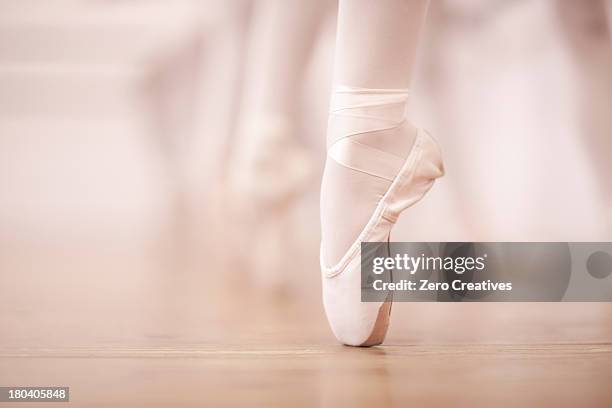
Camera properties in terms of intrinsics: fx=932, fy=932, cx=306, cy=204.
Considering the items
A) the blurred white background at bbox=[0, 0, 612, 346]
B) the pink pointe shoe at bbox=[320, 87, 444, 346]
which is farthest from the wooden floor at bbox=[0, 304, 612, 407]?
the blurred white background at bbox=[0, 0, 612, 346]

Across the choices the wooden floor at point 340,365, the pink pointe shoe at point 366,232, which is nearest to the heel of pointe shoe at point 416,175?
the pink pointe shoe at point 366,232

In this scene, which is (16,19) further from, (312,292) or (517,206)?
(517,206)

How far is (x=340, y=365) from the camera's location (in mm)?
608

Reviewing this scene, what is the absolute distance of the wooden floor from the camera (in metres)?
0.50

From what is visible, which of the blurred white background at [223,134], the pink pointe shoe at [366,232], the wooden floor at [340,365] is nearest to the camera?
the wooden floor at [340,365]

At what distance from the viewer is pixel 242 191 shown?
47.1 inches

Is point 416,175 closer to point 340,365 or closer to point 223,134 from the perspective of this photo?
point 340,365

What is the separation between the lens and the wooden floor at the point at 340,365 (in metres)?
0.50

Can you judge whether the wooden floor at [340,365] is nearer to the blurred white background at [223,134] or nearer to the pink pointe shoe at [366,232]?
the pink pointe shoe at [366,232]

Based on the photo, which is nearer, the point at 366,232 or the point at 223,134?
the point at 366,232

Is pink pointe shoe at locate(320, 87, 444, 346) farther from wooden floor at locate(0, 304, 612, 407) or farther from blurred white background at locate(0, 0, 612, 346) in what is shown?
blurred white background at locate(0, 0, 612, 346)

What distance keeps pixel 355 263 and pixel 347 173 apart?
67 millimetres

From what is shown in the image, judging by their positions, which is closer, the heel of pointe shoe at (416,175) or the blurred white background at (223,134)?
the heel of pointe shoe at (416,175)

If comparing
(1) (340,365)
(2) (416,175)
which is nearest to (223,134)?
(2) (416,175)
